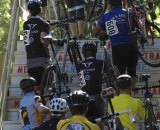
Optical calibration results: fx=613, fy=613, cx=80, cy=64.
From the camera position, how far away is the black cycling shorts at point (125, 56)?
10383 millimetres

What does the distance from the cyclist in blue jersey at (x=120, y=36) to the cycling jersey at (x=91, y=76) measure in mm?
710

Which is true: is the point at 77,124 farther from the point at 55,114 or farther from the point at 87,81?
the point at 87,81

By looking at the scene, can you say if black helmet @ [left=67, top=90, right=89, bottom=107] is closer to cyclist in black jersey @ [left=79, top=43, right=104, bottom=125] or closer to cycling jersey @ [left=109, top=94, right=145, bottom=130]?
Result: cycling jersey @ [left=109, top=94, right=145, bottom=130]

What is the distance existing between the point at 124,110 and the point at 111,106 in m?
0.51

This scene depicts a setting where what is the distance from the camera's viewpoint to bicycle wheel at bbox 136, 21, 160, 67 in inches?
436

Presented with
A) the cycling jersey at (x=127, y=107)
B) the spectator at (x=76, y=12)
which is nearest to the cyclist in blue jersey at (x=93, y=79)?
the cycling jersey at (x=127, y=107)

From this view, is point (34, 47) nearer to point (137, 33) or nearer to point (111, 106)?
point (137, 33)

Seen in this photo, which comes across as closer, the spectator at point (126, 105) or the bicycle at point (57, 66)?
the spectator at point (126, 105)

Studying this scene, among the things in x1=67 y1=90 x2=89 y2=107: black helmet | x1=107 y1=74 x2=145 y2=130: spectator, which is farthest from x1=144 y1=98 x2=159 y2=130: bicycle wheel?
x1=67 y1=90 x2=89 y2=107: black helmet

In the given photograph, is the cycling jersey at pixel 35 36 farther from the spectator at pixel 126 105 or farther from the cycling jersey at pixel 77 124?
the cycling jersey at pixel 77 124

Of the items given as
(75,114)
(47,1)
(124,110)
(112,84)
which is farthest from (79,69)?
(47,1)

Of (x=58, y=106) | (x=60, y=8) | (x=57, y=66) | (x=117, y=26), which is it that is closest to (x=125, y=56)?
(x=117, y=26)

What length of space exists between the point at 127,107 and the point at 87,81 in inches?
61.8

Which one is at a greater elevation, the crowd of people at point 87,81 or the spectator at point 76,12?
the spectator at point 76,12
